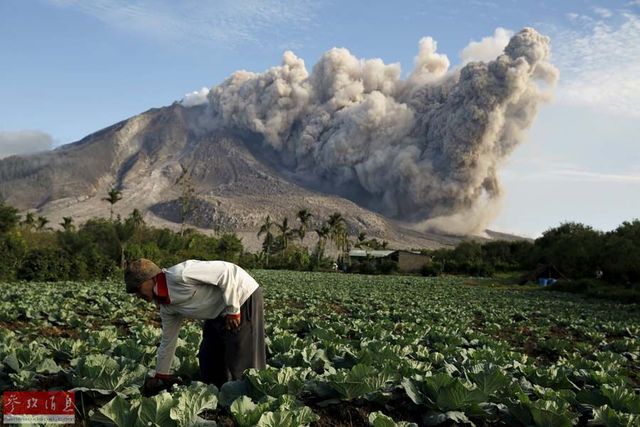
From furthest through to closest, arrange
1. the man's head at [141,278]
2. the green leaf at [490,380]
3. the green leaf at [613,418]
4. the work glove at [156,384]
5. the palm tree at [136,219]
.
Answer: the palm tree at [136,219], the work glove at [156,384], the green leaf at [490,380], the man's head at [141,278], the green leaf at [613,418]

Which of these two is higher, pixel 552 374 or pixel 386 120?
pixel 386 120

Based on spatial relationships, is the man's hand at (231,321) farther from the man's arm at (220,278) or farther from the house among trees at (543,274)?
the house among trees at (543,274)

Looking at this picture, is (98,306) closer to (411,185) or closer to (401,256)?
(401,256)

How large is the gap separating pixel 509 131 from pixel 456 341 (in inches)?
5986

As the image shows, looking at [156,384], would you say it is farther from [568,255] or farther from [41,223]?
[41,223]

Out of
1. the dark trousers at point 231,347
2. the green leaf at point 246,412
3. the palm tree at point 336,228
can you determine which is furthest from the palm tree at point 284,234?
the green leaf at point 246,412

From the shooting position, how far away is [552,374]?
6508 mm

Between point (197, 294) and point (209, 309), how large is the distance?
0.69ft

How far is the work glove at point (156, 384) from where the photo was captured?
536 centimetres

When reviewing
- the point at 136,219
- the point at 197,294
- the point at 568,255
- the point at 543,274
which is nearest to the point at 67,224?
the point at 136,219

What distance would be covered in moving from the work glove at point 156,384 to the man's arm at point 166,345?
0.03 metres

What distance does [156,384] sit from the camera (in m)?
5.38

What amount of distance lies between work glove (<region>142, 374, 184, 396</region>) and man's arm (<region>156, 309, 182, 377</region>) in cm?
3

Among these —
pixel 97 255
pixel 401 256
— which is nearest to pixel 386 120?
pixel 401 256
